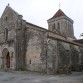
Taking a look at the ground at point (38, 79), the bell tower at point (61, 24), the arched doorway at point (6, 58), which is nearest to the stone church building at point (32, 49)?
the arched doorway at point (6, 58)

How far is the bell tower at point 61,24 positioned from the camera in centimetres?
4512

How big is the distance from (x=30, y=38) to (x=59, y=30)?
2072 cm

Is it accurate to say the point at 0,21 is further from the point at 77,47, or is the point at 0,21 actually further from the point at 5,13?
the point at 77,47

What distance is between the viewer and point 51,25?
48.5 metres

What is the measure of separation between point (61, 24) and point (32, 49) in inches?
869

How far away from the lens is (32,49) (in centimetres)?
2539

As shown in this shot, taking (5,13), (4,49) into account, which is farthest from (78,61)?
(5,13)

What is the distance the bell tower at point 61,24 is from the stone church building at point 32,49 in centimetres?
1352

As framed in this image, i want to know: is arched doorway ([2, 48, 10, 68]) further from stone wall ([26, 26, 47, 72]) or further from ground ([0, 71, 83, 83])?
ground ([0, 71, 83, 83])

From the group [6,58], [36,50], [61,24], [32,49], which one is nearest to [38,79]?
[36,50]

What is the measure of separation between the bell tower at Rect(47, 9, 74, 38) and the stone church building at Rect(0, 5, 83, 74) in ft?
44.4

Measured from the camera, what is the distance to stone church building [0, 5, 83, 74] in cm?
2311

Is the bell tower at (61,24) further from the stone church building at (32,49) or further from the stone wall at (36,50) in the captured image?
the stone wall at (36,50)

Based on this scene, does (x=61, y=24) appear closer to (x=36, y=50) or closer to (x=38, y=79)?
(x=36, y=50)
